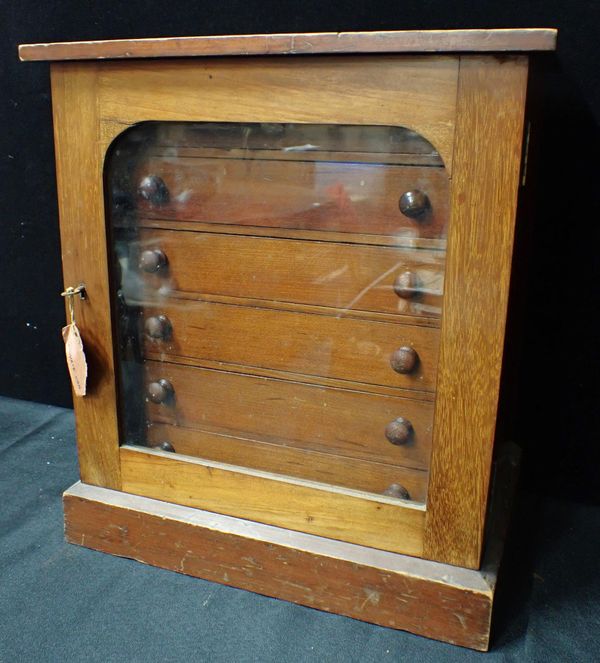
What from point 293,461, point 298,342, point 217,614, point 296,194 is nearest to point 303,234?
point 296,194

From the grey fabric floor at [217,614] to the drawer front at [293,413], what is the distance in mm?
269

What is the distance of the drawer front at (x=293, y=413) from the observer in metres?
1.21

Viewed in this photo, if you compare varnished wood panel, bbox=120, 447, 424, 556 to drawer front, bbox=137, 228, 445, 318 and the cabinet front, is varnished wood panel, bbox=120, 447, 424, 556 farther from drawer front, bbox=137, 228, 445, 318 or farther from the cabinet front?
drawer front, bbox=137, 228, 445, 318

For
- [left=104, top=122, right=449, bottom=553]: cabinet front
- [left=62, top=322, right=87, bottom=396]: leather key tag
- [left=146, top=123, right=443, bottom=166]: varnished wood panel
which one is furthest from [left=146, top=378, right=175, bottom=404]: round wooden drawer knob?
[left=146, top=123, right=443, bottom=166]: varnished wood panel

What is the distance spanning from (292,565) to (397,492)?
210 mm

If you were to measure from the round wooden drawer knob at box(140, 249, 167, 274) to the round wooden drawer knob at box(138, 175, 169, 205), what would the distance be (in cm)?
8

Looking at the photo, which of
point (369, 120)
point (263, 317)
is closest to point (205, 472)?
point (263, 317)

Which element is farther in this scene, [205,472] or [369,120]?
[205,472]

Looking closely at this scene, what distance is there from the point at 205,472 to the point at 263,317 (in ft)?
0.96

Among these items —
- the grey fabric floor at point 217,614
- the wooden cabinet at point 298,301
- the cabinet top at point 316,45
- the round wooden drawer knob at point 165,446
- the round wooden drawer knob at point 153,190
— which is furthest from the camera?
the round wooden drawer knob at point 165,446

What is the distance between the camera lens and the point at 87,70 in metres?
1.20

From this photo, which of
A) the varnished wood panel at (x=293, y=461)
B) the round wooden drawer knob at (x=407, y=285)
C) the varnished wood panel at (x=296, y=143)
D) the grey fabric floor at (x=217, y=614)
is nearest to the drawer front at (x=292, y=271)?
the round wooden drawer knob at (x=407, y=285)

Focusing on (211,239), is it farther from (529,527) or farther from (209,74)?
(529,527)

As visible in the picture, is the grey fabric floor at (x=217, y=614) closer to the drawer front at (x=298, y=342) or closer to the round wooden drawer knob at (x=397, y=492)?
the round wooden drawer knob at (x=397, y=492)
